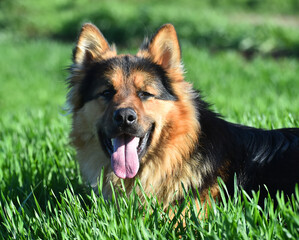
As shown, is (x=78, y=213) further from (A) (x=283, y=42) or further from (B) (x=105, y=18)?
(B) (x=105, y=18)

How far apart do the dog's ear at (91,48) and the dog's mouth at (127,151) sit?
76 centimetres

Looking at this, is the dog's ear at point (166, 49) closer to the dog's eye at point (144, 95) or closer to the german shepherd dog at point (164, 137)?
the german shepherd dog at point (164, 137)

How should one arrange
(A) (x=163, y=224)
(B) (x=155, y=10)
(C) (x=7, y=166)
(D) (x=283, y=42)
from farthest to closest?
1. (B) (x=155, y=10)
2. (D) (x=283, y=42)
3. (C) (x=7, y=166)
4. (A) (x=163, y=224)

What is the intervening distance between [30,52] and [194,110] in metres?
11.5

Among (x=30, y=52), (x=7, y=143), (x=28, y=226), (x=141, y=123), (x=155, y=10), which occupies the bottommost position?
(x=28, y=226)

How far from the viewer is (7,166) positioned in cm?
389

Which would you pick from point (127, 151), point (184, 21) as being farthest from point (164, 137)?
point (184, 21)

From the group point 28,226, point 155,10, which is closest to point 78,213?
point 28,226

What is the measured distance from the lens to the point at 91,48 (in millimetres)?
3264

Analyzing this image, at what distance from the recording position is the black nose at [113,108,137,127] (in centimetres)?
263

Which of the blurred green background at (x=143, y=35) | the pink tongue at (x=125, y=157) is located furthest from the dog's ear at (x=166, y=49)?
the pink tongue at (x=125, y=157)

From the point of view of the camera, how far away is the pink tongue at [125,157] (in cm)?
274

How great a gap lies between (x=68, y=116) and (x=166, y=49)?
10.9 ft

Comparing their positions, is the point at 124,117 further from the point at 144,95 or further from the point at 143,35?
the point at 143,35
